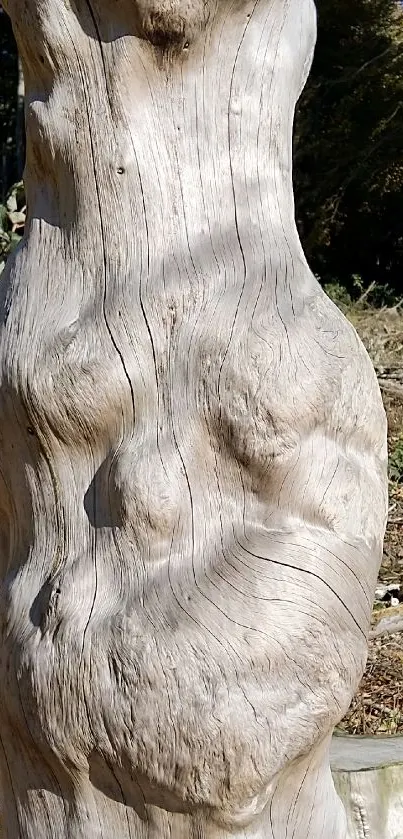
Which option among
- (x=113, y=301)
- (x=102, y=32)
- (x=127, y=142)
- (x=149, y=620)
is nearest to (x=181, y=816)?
(x=149, y=620)

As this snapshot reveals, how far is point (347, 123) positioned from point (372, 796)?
30.1 feet

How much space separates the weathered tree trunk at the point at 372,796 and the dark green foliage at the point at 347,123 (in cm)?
803

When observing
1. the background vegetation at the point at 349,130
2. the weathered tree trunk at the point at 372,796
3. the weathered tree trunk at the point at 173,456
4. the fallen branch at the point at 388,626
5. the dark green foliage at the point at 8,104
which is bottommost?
the weathered tree trunk at the point at 372,796

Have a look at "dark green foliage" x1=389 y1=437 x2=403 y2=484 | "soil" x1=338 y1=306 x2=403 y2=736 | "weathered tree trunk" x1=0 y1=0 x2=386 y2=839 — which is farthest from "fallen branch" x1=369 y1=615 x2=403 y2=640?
"weathered tree trunk" x1=0 y1=0 x2=386 y2=839

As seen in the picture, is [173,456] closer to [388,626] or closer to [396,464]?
[388,626]

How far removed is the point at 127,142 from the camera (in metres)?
1.43

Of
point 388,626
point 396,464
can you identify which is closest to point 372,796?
point 388,626

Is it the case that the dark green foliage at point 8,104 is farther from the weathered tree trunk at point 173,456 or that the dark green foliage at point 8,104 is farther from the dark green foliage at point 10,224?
the weathered tree trunk at point 173,456

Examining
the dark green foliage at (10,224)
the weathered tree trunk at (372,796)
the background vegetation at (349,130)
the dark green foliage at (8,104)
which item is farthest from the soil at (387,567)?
→ the dark green foliage at (8,104)

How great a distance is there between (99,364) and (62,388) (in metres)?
0.06

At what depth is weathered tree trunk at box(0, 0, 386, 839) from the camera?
1315mm

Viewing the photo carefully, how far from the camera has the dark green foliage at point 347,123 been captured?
1012 centimetres

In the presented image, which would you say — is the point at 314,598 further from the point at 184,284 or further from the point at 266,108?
the point at 266,108

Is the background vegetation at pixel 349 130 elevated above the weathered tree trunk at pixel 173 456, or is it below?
above
